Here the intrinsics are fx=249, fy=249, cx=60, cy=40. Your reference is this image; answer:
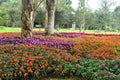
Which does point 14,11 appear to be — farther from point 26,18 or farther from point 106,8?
point 26,18

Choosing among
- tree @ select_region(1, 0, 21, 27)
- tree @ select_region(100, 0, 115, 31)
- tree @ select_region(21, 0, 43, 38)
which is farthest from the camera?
tree @ select_region(1, 0, 21, 27)

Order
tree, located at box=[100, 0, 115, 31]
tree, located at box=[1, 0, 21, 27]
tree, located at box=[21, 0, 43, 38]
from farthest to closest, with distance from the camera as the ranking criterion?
tree, located at box=[1, 0, 21, 27]
tree, located at box=[100, 0, 115, 31]
tree, located at box=[21, 0, 43, 38]

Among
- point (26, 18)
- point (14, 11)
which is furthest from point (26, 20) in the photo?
point (14, 11)

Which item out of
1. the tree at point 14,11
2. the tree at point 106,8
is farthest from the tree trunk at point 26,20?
the tree at point 14,11

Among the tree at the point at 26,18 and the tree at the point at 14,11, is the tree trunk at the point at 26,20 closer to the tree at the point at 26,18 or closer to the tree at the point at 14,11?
the tree at the point at 26,18

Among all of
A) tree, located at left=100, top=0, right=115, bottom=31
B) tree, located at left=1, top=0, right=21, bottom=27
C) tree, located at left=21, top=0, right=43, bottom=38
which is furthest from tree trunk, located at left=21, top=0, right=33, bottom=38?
tree, located at left=1, top=0, right=21, bottom=27

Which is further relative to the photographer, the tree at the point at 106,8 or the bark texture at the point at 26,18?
the tree at the point at 106,8

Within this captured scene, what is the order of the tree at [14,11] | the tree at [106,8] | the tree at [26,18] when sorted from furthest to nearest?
the tree at [14,11] < the tree at [106,8] < the tree at [26,18]

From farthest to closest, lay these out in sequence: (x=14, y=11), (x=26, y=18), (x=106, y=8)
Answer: (x=14, y=11) → (x=106, y=8) → (x=26, y=18)

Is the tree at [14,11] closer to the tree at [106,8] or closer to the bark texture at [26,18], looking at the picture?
the tree at [106,8]

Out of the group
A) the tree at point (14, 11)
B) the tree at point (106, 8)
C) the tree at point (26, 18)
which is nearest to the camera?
the tree at point (26, 18)

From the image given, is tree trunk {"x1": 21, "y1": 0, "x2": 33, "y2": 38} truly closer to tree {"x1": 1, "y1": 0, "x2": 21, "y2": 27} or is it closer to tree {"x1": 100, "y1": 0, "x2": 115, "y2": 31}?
tree {"x1": 100, "y1": 0, "x2": 115, "y2": 31}

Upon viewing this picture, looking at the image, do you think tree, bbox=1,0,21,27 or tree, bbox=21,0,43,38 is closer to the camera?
tree, bbox=21,0,43,38

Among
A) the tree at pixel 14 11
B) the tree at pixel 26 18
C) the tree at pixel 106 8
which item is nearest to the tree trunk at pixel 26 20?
the tree at pixel 26 18
